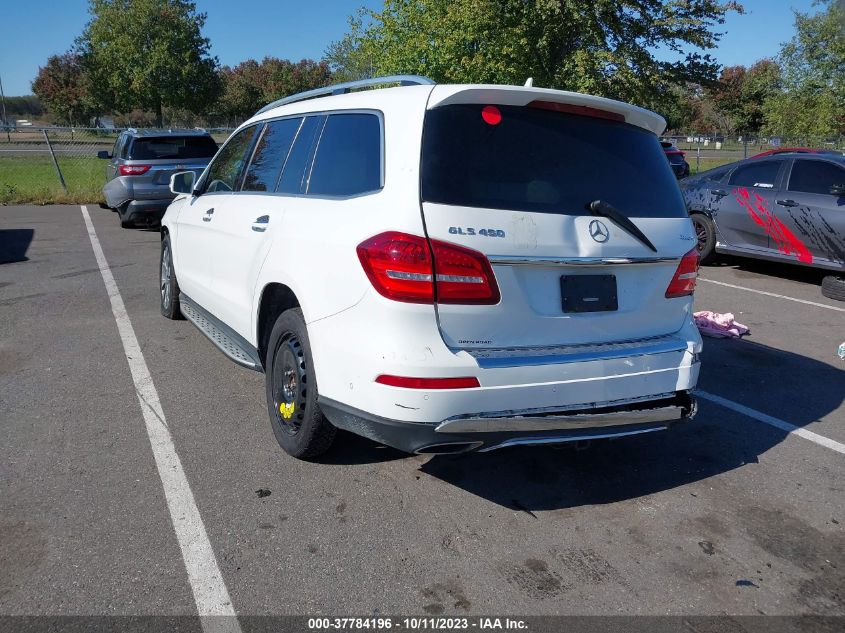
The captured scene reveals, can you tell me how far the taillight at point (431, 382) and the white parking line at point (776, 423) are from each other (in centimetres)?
263

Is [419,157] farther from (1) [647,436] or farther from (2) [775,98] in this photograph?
(2) [775,98]

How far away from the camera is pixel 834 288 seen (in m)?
8.49

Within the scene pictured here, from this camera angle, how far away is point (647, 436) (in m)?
4.41

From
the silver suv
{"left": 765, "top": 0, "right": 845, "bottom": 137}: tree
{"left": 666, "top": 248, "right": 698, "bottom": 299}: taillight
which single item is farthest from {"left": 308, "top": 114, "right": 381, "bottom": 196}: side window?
{"left": 765, "top": 0, "right": 845, "bottom": 137}: tree

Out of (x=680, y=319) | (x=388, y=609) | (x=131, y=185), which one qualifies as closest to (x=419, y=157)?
(x=680, y=319)

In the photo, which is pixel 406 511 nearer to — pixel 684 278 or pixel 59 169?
pixel 684 278

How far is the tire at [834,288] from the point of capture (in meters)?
8.43

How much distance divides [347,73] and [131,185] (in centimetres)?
2921

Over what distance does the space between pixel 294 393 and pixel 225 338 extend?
4.05ft

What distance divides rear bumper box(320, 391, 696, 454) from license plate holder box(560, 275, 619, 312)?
0.45 meters

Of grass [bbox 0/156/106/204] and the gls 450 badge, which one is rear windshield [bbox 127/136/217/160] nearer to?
grass [bbox 0/156/106/204]

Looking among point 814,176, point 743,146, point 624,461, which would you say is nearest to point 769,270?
point 814,176

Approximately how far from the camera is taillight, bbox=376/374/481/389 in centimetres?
294

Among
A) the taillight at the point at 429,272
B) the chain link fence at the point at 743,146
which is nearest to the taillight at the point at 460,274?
the taillight at the point at 429,272
